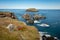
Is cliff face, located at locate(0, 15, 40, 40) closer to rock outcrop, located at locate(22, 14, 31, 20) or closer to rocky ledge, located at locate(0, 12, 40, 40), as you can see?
rocky ledge, located at locate(0, 12, 40, 40)

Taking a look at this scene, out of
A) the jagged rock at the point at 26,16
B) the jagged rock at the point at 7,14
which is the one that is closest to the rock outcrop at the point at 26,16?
the jagged rock at the point at 26,16

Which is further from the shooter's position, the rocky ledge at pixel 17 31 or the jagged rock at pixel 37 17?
the jagged rock at pixel 37 17

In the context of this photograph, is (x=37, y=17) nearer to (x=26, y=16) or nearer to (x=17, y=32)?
(x=26, y=16)

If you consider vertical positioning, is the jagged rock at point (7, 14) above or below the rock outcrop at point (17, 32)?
above

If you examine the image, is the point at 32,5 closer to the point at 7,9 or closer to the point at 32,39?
the point at 7,9

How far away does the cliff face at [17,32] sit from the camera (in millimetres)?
3037

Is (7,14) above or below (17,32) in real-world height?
above

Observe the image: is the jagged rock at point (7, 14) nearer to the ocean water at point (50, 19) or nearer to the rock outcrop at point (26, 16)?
the ocean water at point (50, 19)

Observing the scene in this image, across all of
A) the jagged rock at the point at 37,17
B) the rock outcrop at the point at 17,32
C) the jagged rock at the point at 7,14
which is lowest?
the rock outcrop at the point at 17,32

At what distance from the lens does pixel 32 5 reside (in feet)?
11.3

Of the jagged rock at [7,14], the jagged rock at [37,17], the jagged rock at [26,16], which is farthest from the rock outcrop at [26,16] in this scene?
the jagged rock at [7,14]

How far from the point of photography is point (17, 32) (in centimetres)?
312

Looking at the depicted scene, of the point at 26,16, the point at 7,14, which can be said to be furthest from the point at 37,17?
the point at 7,14

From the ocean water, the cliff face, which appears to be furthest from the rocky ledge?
the ocean water
